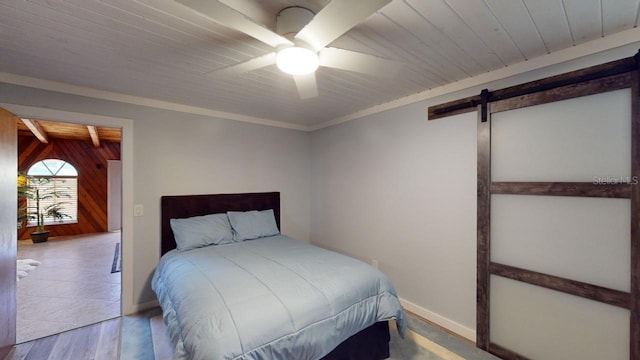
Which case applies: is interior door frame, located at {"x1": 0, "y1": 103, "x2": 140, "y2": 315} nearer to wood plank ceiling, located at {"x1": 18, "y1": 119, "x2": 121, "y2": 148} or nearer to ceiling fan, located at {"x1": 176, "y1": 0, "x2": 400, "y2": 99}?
ceiling fan, located at {"x1": 176, "y1": 0, "x2": 400, "y2": 99}

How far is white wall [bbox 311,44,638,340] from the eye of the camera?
2297 millimetres

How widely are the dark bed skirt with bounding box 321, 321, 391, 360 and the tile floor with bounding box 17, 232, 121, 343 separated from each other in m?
2.48

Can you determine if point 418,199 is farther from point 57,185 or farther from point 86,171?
point 57,185

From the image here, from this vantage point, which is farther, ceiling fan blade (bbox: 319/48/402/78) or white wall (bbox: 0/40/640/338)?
white wall (bbox: 0/40/640/338)

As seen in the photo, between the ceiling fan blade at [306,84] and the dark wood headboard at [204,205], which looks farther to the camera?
the dark wood headboard at [204,205]

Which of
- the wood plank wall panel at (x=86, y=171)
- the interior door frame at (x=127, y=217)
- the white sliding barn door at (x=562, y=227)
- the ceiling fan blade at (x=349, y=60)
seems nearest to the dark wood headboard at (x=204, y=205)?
the interior door frame at (x=127, y=217)

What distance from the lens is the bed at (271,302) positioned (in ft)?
4.56

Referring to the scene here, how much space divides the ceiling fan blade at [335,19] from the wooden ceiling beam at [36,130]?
5872 mm

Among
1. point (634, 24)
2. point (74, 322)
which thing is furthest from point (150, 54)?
point (634, 24)

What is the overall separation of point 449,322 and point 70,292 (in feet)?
14.6

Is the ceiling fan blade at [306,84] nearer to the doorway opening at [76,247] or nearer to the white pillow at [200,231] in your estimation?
the white pillow at [200,231]

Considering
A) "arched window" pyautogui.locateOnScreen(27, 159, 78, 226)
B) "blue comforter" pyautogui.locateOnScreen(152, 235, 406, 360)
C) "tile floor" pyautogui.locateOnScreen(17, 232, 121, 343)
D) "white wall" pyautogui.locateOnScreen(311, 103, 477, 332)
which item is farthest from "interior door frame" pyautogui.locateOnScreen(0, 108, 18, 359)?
"arched window" pyautogui.locateOnScreen(27, 159, 78, 226)

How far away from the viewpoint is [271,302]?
1.57 m

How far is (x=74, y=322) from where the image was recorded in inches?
101
